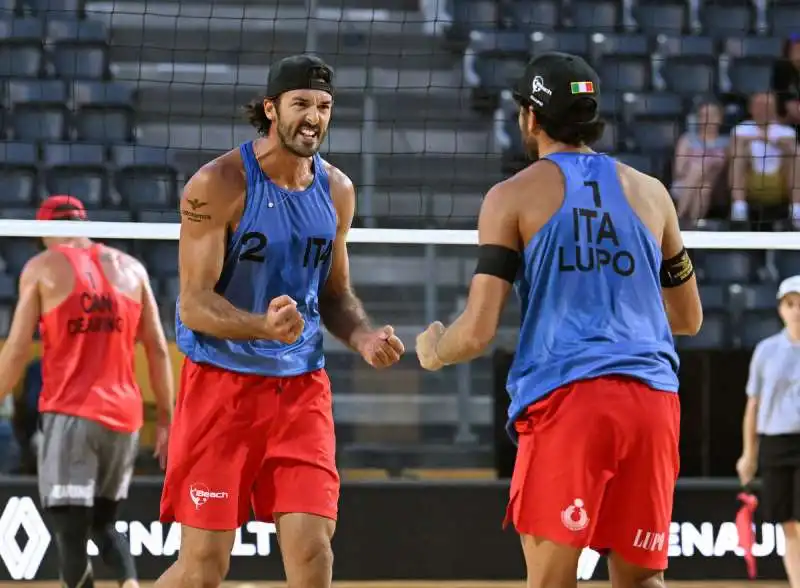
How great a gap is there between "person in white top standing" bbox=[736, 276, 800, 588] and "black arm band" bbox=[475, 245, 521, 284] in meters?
3.99

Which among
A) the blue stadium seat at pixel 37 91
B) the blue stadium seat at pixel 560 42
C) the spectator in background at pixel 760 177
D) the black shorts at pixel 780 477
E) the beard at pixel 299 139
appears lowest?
the black shorts at pixel 780 477

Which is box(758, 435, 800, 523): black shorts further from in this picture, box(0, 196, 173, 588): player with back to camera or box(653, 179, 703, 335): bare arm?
box(653, 179, 703, 335): bare arm

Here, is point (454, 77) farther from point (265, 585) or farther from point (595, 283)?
point (595, 283)

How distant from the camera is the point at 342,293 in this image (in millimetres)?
4699

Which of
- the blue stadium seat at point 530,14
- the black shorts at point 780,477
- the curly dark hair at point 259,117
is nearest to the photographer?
the curly dark hair at point 259,117

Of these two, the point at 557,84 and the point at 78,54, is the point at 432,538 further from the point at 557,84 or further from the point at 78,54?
the point at 78,54

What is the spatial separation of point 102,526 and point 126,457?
33 cm

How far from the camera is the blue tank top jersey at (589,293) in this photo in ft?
12.1

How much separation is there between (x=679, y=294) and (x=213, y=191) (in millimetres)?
1372

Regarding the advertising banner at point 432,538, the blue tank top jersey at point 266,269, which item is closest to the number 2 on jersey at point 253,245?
the blue tank top jersey at point 266,269

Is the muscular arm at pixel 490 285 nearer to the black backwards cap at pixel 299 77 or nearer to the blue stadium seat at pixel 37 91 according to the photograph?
the black backwards cap at pixel 299 77

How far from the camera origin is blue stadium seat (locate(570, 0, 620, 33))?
11195 millimetres

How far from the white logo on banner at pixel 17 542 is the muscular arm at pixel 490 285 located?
4.59m

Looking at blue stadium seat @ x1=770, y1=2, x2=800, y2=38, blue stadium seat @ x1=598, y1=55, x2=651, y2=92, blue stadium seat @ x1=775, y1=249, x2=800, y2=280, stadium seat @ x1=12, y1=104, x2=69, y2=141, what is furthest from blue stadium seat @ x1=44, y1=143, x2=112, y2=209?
blue stadium seat @ x1=770, y1=2, x2=800, y2=38
